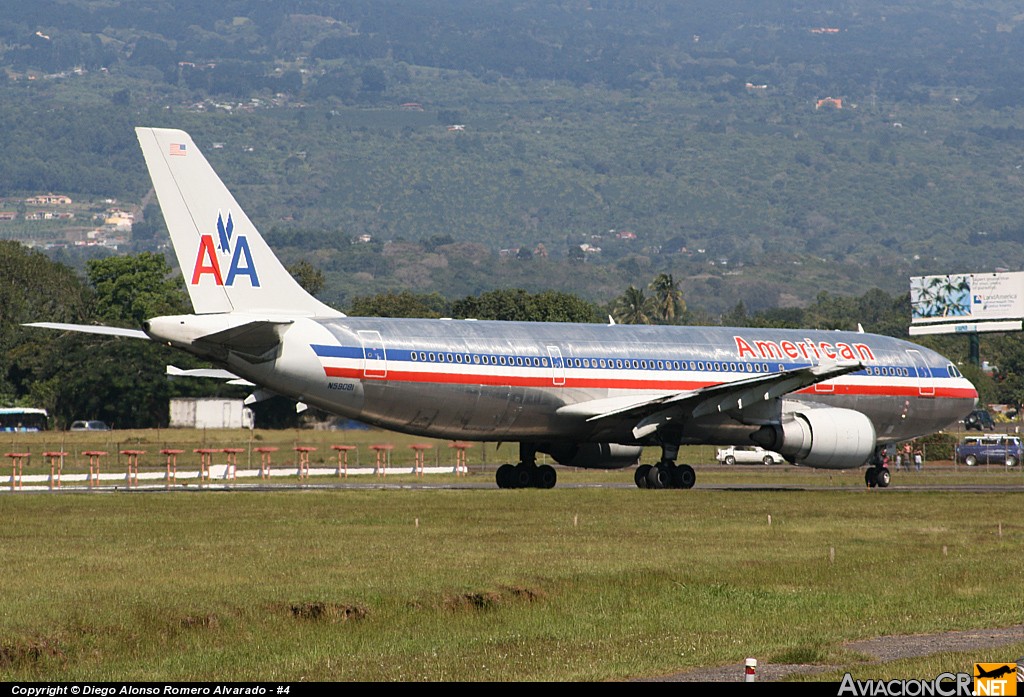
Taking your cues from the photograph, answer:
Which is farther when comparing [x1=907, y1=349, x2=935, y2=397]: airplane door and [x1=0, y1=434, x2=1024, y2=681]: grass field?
[x1=907, y1=349, x2=935, y2=397]: airplane door

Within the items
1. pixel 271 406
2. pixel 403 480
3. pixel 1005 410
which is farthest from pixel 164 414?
pixel 1005 410

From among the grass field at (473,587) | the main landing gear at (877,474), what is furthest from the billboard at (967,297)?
the grass field at (473,587)

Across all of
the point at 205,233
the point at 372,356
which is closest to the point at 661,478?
the point at 372,356

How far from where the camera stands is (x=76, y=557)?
2575 cm

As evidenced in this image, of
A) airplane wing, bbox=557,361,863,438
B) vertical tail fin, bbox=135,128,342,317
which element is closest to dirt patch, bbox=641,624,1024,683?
airplane wing, bbox=557,361,863,438

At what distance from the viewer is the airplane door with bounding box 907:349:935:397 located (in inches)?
1998

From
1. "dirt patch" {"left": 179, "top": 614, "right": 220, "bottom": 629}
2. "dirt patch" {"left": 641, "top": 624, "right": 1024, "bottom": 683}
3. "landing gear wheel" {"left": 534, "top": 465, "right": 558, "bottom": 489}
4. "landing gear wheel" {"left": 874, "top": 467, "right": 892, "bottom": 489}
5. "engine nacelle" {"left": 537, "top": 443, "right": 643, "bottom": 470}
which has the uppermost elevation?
"engine nacelle" {"left": 537, "top": 443, "right": 643, "bottom": 470}

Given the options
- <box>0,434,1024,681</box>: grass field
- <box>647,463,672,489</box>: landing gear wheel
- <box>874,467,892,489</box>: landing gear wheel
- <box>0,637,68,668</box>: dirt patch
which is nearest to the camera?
<box>0,637,68,668</box>: dirt patch

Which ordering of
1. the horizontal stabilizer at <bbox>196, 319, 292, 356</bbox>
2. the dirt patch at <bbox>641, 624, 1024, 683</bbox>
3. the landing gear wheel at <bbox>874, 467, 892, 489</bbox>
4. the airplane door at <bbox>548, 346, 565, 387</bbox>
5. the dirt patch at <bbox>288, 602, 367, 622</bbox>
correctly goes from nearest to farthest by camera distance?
the dirt patch at <bbox>641, 624, 1024, 683</bbox>
the dirt patch at <bbox>288, 602, 367, 622</bbox>
the horizontal stabilizer at <bbox>196, 319, 292, 356</bbox>
the airplane door at <bbox>548, 346, 565, 387</bbox>
the landing gear wheel at <bbox>874, 467, 892, 489</bbox>

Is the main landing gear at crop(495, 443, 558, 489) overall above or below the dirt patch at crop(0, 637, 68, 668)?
above

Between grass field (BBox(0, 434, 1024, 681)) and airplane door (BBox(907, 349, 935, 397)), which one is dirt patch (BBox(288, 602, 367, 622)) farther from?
airplane door (BBox(907, 349, 935, 397))

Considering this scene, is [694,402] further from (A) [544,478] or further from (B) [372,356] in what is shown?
(B) [372,356]

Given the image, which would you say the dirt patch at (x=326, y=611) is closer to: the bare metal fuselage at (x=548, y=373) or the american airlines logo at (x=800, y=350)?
the bare metal fuselage at (x=548, y=373)

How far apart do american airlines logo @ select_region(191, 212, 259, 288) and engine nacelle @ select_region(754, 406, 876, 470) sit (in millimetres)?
15372
